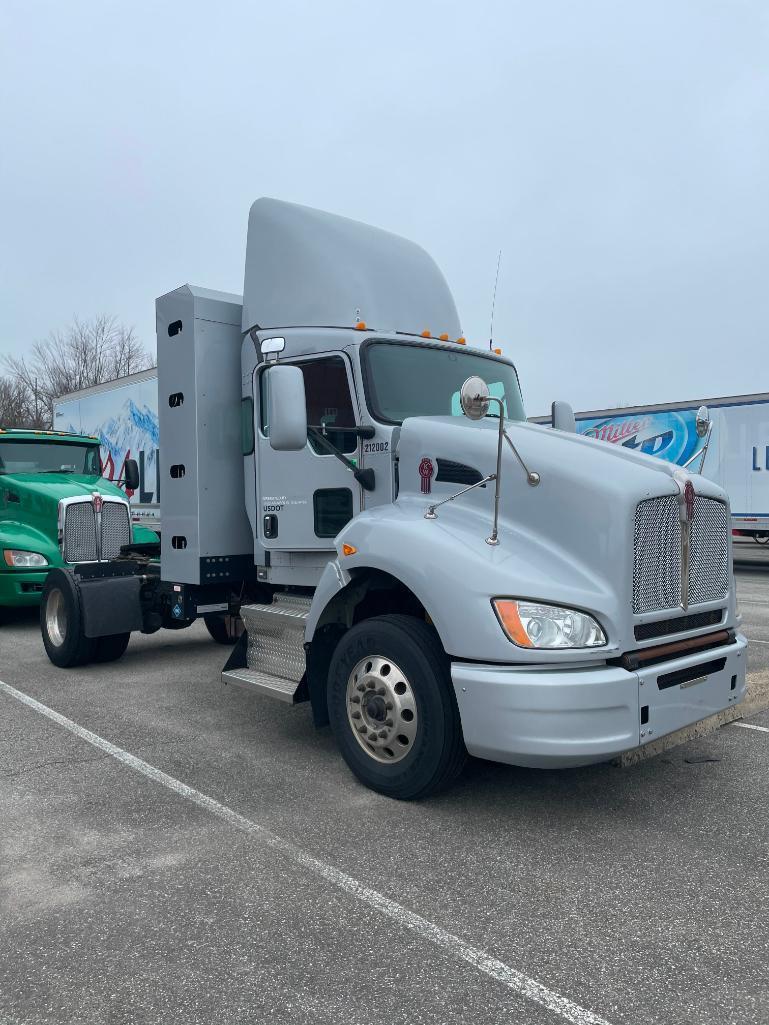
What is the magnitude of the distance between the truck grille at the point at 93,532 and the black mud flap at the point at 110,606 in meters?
2.23

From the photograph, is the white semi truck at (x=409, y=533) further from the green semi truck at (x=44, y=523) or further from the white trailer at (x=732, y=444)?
the white trailer at (x=732, y=444)

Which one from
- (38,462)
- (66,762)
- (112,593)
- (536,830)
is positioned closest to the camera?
(536,830)

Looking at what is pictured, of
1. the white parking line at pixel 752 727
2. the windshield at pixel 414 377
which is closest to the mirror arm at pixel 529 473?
the windshield at pixel 414 377

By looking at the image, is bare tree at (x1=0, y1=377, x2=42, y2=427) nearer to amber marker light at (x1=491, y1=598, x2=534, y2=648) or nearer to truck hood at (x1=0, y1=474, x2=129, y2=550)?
truck hood at (x1=0, y1=474, x2=129, y2=550)

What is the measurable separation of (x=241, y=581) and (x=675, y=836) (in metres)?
3.88

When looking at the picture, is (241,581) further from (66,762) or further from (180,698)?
(66,762)

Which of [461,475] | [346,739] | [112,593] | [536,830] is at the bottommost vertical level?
[536,830]

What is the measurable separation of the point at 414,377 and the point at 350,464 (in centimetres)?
77

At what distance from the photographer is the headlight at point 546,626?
3785 millimetres

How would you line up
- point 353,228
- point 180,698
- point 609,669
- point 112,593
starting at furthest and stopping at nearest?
point 112,593 < point 180,698 < point 353,228 < point 609,669

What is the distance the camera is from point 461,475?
15.2ft

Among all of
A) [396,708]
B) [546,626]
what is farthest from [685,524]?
[396,708]

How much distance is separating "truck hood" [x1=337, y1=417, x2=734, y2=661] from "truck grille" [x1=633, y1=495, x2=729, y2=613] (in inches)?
2.4

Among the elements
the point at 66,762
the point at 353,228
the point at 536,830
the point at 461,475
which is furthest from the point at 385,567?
the point at 353,228
